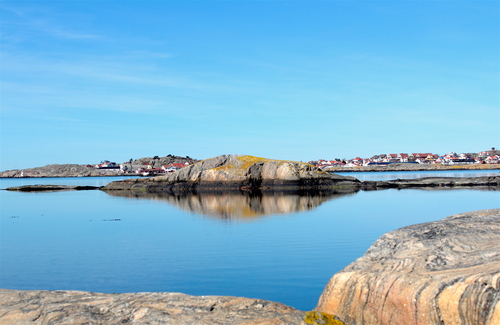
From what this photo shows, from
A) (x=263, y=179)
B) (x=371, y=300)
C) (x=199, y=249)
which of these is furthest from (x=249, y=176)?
(x=371, y=300)

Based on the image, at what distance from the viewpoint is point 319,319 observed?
547cm

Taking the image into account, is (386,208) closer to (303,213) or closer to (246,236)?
(303,213)

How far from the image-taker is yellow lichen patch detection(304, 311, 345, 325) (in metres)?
5.39

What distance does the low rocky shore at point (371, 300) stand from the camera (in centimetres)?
523

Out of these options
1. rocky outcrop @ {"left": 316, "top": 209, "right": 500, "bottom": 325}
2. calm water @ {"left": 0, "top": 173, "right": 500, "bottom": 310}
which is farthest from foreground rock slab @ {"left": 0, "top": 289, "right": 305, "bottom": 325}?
calm water @ {"left": 0, "top": 173, "right": 500, "bottom": 310}

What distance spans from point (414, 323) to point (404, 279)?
0.58 m

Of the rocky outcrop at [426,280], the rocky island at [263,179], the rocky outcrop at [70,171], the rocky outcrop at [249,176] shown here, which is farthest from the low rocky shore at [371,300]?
the rocky outcrop at [70,171]

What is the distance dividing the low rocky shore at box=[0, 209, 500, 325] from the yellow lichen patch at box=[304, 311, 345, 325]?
0.01m

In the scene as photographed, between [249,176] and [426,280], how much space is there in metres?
47.1

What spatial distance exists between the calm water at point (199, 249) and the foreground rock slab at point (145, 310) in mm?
3331

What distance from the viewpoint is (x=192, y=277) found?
1125 centimetres

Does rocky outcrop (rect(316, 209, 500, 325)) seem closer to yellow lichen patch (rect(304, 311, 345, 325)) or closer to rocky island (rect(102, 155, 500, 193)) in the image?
yellow lichen patch (rect(304, 311, 345, 325))

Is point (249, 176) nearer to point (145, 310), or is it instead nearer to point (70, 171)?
point (145, 310)

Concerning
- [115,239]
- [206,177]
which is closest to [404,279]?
[115,239]
